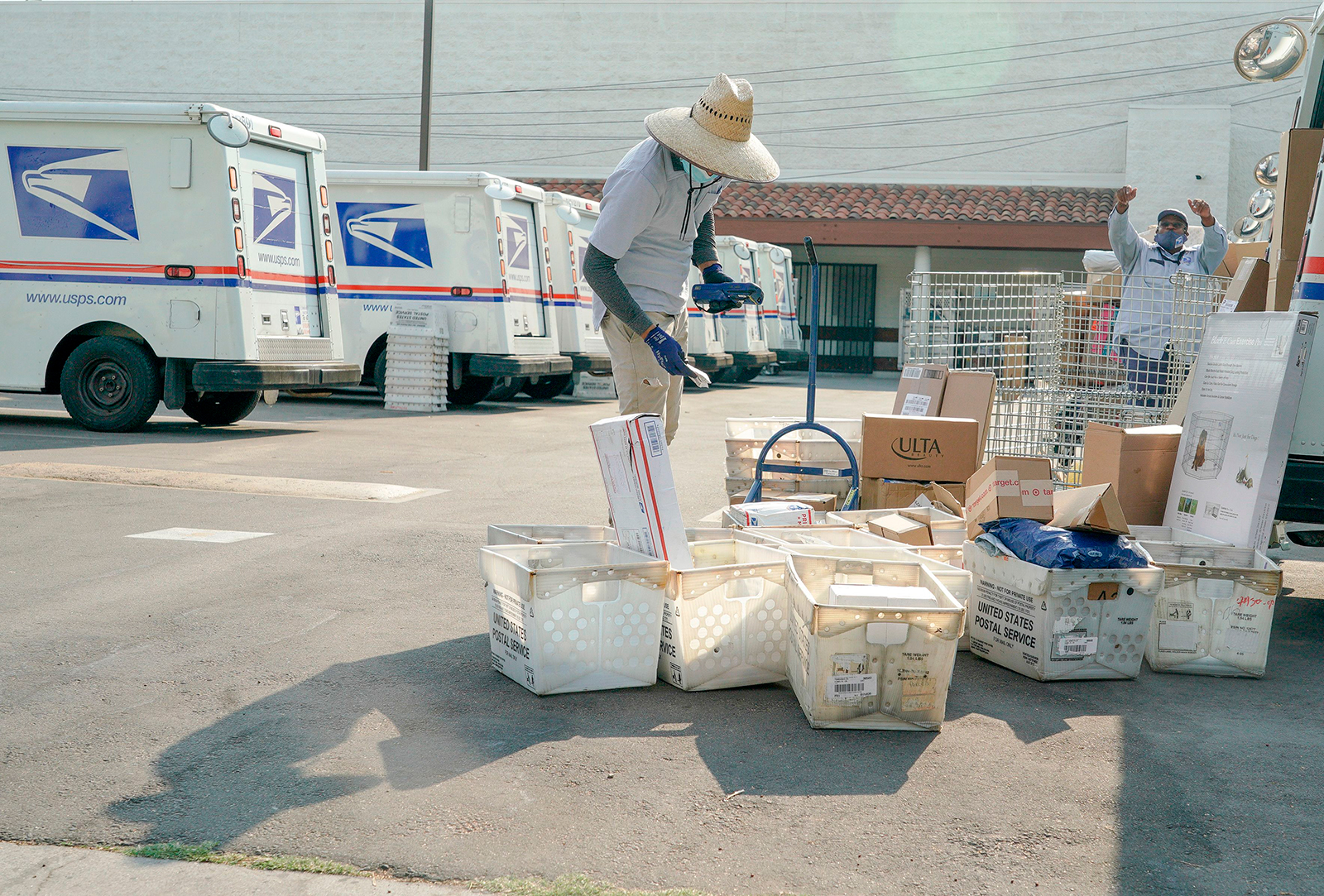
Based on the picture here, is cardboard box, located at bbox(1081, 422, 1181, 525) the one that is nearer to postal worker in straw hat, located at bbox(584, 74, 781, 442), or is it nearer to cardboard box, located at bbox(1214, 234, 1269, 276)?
postal worker in straw hat, located at bbox(584, 74, 781, 442)

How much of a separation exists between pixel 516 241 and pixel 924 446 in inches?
359

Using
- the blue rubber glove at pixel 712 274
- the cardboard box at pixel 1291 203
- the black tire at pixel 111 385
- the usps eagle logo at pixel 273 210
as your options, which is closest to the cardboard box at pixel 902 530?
the blue rubber glove at pixel 712 274

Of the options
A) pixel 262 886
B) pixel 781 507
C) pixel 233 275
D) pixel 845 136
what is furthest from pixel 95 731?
pixel 845 136

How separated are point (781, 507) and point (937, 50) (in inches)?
1173

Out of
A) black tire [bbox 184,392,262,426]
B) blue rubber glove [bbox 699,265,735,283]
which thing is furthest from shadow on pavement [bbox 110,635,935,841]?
black tire [bbox 184,392,262,426]

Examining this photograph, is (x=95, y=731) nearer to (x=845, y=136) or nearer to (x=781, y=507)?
(x=781, y=507)

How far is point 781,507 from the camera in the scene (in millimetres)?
4746

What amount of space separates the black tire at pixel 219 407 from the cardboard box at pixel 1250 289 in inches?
335

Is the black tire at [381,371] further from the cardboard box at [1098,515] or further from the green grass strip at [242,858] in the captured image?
the green grass strip at [242,858]

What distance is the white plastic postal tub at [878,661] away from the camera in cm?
331

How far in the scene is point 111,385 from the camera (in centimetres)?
1005

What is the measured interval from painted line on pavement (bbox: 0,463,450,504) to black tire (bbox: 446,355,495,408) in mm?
5943

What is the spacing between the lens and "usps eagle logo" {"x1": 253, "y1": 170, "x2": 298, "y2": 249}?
10102 mm

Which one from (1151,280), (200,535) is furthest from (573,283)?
A: (200,535)
